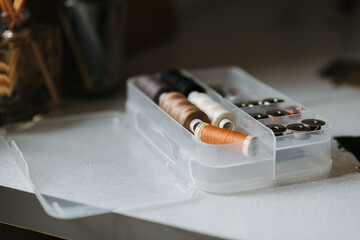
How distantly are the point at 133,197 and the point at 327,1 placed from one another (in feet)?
6.00

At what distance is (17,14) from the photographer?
3.68ft

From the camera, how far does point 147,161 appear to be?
1022 millimetres

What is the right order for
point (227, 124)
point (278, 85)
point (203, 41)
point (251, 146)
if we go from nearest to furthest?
point (251, 146) → point (227, 124) → point (278, 85) → point (203, 41)

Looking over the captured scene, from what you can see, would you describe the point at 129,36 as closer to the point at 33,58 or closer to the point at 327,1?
the point at 33,58

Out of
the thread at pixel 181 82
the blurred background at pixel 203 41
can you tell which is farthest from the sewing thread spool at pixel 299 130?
the blurred background at pixel 203 41

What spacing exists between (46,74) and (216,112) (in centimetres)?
44

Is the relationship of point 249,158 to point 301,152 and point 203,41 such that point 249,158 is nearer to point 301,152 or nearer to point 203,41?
point 301,152

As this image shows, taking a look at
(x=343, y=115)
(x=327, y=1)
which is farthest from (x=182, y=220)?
(x=327, y=1)

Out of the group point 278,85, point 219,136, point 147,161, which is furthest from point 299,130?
point 278,85

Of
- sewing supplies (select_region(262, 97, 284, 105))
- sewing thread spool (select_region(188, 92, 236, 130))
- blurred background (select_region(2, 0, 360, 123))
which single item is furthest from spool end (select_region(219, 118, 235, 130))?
blurred background (select_region(2, 0, 360, 123))

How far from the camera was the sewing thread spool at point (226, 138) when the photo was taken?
2.85 feet

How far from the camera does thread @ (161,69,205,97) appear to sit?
3.65ft

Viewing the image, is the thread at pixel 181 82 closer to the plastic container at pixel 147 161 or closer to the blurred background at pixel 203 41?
the plastic container at pixel 147 161

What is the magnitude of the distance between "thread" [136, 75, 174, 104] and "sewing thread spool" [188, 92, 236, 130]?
3.4 inches
